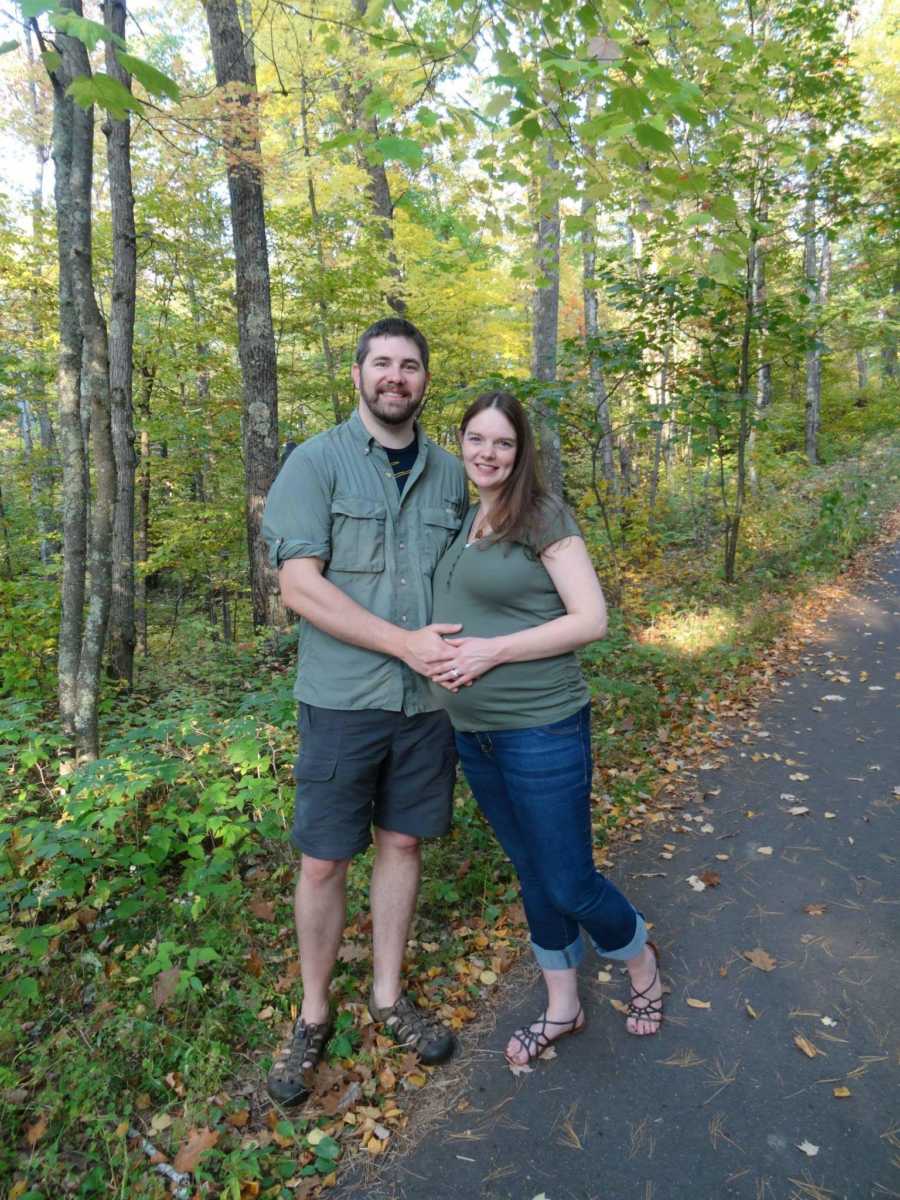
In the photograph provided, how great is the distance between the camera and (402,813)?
2.50m

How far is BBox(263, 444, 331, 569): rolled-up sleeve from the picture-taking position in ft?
7.47

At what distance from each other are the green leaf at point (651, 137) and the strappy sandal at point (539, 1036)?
3243 mm

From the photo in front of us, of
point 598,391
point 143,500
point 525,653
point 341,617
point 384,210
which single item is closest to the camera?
point 525,653

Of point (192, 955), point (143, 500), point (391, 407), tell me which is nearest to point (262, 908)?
point (192, 955)

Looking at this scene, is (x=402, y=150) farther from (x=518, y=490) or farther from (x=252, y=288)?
(x=252, y=288)

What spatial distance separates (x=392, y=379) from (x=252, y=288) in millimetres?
5557

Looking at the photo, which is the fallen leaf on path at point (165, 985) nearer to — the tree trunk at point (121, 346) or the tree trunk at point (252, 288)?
the tree trunk at point (121, 346)

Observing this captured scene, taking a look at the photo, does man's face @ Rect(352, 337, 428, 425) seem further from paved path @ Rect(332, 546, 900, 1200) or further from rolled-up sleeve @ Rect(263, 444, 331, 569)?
paved path @ Rect(332, 546, 900, 1200)

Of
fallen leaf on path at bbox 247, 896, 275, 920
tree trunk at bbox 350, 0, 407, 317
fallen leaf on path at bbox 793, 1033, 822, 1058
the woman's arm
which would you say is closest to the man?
the woman's arm

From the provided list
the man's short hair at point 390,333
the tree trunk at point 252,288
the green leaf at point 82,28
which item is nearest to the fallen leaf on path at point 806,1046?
the man's short hair at point 390,333

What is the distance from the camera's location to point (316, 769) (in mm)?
2328

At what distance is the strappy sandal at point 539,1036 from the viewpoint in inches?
97.3

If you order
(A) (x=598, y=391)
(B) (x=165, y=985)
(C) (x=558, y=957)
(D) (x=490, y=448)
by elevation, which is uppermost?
(A) (x=598, y=391)

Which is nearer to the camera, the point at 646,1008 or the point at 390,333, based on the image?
the point at 390,333
